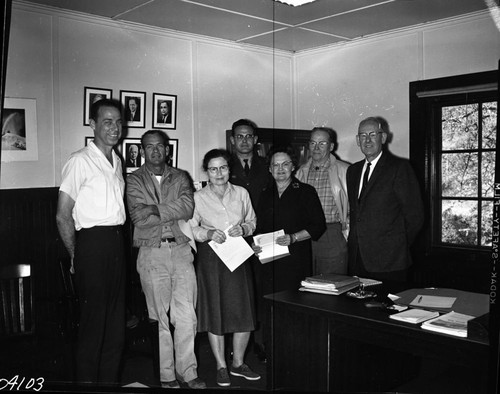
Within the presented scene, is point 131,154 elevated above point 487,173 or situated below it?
above

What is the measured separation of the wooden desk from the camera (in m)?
1.68

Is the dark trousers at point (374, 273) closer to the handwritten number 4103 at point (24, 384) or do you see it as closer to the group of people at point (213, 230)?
the group of people at point (213, 230)

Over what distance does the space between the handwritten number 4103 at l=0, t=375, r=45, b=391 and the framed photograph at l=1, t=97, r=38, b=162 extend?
0.86 metres

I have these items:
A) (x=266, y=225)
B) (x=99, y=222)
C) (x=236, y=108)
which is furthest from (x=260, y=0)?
(x=99, y=222)

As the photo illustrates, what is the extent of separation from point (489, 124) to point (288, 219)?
110 centimetres

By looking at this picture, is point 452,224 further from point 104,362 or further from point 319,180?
point 104,362

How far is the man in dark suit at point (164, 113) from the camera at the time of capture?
2.41m

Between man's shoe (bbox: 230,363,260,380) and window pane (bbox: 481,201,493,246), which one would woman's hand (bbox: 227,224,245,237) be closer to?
man's shoe (bbox: 230,363,260,380)

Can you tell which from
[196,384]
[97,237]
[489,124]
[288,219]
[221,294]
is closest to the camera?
[489,124]

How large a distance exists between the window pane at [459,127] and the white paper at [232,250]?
3.42ft

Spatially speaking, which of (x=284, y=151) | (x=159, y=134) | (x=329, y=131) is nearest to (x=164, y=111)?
(x=159, y=134)

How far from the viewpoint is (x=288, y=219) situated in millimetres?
2516

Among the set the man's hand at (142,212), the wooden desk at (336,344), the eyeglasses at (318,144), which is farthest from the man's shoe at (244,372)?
the eyeglasses at (318,144)

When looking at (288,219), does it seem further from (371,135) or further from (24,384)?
(24,384)
